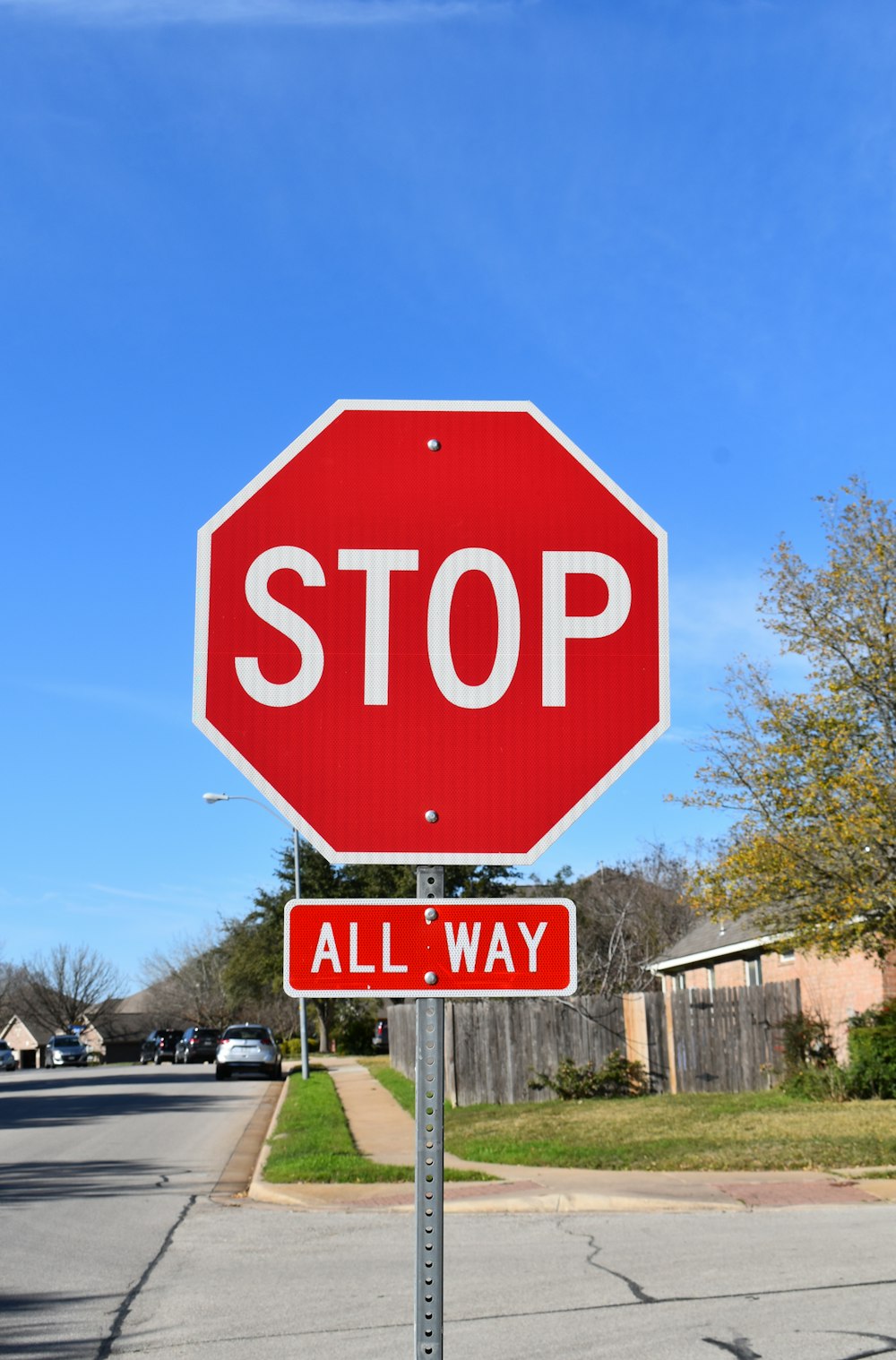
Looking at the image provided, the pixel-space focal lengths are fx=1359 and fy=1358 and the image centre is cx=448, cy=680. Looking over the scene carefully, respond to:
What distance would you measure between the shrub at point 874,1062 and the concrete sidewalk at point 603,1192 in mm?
6992

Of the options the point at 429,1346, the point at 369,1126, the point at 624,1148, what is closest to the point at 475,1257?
the point at 624,1148

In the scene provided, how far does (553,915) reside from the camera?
2391mm

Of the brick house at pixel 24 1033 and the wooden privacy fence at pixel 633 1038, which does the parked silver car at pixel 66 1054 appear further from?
the wooden privacy fence at pixel 633 1038

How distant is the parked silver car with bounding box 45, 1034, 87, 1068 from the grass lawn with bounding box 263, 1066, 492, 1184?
42.9 metres

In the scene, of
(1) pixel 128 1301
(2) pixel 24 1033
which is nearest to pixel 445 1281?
(1) pixel 128 1301

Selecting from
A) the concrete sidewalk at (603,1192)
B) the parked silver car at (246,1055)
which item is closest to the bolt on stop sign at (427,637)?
the concrete sidewalk at (603,1192)

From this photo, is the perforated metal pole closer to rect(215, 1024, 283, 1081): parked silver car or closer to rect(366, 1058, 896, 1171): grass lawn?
rect(366, 1058, 896, 1171): grass lawn

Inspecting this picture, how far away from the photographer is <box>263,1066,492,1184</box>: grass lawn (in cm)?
1344

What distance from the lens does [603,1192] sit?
11.9 m

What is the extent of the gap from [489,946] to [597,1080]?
806 inches

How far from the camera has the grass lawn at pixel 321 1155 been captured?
44.1ft

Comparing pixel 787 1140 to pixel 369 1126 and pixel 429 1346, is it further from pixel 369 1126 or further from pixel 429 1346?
pixel 429 1346

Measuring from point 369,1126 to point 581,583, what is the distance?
60.6 ft

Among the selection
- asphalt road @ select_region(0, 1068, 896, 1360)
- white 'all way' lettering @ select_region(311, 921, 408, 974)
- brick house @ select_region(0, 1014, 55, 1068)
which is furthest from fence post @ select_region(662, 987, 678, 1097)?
brick house @ select_region(0, 1014, 55, 1068)
